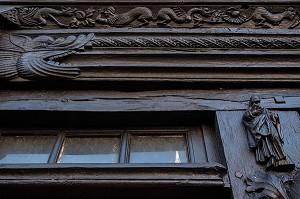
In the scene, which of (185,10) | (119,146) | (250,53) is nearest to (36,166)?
(119,146)

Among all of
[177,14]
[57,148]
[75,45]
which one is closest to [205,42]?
[177,14]

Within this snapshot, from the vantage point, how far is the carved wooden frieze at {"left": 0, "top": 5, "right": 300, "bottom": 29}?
241 centimetres

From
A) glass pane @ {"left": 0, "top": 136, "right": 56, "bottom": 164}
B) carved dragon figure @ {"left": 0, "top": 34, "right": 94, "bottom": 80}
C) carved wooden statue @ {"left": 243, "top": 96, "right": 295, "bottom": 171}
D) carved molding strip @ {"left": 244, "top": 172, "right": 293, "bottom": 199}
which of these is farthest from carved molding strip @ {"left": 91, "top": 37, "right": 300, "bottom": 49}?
carved molding strip @ {"left": 244, "top": 172, "right": 293, "bottom": 199}

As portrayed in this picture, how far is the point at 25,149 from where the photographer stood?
5.91ft

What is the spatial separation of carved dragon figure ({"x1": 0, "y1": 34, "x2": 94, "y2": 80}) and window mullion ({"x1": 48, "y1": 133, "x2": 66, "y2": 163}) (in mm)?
330

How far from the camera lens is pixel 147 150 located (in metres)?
1.77

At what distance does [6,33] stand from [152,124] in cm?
112

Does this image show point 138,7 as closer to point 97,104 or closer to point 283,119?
point 97,104

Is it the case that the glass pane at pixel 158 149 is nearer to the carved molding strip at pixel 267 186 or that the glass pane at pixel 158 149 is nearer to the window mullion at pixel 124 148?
the window mullion at pixel 124 148

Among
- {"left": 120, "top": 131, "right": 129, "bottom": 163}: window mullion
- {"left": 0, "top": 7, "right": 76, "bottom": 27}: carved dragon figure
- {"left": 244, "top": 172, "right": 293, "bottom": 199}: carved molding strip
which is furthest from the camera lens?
{"left": 0, "top": 7, "right": 76, "bottom": 27}: carved dragon figure

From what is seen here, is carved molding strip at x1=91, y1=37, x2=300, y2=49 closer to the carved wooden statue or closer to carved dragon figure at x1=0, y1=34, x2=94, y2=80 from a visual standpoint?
carved dragon figure at x1=0, y1=34, x2=94, y2=80

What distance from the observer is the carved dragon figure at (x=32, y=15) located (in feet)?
7.82

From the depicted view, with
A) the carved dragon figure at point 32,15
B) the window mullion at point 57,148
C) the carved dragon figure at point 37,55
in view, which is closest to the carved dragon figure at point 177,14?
the carved dragon figure at point 37,55

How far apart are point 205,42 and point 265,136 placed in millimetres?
806
